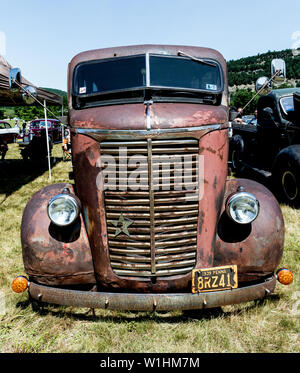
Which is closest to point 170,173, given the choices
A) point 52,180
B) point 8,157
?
point 52,180

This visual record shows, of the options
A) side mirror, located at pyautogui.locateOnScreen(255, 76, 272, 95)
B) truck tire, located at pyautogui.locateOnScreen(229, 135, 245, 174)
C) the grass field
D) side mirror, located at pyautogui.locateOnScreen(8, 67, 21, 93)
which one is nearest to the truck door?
truck tire, located at pyautogui.locateOnScreen(229, 135, 245, 174)

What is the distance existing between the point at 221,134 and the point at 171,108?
0.52m

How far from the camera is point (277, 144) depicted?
Result: 262 inches

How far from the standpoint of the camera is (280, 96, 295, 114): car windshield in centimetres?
641

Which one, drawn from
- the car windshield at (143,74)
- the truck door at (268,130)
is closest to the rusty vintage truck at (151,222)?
the car windshield at (143,74)

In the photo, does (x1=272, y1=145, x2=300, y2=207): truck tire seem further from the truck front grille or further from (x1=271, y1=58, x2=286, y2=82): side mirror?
the truck front grille

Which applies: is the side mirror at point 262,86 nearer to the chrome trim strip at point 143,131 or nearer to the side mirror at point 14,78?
the chrome trim strip at point 143,131

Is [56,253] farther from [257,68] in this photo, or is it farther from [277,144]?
[257,68]

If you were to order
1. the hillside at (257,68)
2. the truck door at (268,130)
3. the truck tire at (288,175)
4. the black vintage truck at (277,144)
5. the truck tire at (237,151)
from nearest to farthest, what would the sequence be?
the truck tire at (288,175) → the black vintage truck at (277,144) → the truck door at (268,130) → the truck tire at (237,151) → the hillside at (257,68)

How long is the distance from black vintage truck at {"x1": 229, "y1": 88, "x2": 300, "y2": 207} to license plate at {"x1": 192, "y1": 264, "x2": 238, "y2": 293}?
3.65 meters

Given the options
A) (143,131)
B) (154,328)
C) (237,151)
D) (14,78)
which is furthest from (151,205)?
(237,151)

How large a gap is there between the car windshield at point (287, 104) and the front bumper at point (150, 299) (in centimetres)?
520

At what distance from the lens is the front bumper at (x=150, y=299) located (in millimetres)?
2262
